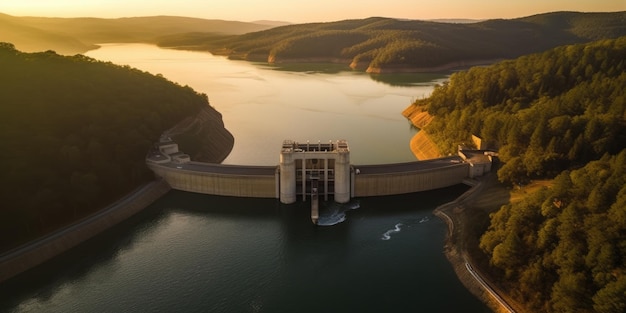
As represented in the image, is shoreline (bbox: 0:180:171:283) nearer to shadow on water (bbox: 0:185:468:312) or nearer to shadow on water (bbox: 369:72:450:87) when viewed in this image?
shadow on water (bbox: 0:185:468:312)

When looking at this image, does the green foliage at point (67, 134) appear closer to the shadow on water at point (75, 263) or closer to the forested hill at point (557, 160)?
the shadow on water at point (75, 263)

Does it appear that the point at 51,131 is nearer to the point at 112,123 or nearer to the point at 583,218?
the point at 112,123

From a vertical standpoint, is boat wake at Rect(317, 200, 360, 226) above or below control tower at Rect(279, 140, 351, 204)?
below

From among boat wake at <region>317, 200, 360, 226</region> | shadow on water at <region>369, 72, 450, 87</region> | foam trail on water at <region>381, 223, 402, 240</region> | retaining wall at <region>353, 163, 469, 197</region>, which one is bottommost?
foam trail on water at <region>381, 223, 402, 240</region>

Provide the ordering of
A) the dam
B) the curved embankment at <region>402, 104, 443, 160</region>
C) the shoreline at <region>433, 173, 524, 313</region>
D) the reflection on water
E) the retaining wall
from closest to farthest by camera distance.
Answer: the shoreline at <region>433, 173, 524, 313</region>, the dam, the retaining wall, the curved embankment at <region>402, 104, 443, 160</region>, the reflection on water

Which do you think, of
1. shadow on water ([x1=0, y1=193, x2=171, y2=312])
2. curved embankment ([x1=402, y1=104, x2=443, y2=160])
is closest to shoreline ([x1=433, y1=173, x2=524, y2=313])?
curved embankment ([x1=402, y1=104, x2=443, y2=160])

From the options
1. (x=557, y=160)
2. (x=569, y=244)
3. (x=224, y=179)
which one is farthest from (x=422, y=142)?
(x=569, y=244)

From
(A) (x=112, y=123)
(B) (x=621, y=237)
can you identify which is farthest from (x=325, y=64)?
(B) (x=621, y=237)
